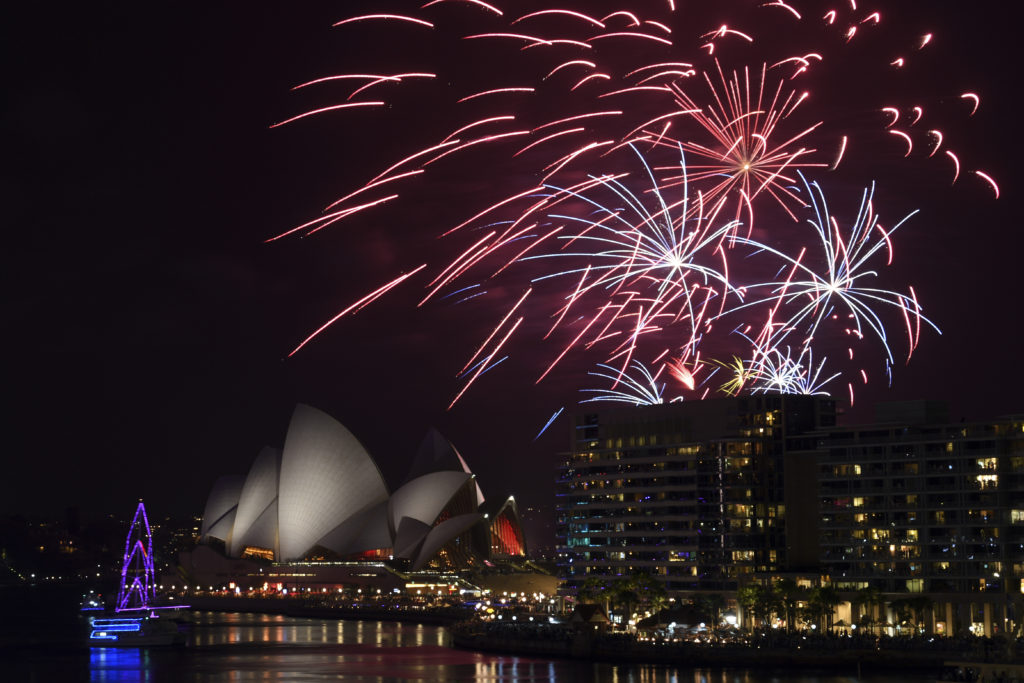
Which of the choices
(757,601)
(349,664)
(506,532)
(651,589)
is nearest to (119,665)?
(349,664)

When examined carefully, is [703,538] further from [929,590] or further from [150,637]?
[150,637]

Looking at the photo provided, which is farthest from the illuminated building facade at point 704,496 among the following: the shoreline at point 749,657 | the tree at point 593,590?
the shoreline at point 749,657

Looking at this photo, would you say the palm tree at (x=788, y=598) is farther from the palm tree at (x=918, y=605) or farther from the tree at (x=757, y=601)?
the palm tree at (x=918, y=605)

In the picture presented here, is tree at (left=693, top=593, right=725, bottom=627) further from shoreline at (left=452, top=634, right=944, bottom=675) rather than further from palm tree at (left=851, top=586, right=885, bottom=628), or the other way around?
palm tree at (left=851, top=586, right=885, bottom=628)

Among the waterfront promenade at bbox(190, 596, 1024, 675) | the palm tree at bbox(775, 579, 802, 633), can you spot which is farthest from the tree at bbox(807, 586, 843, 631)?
the waterfront promenade at bbox(190, 596, 1024, 675)

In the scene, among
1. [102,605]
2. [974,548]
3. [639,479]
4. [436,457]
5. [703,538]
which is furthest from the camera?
[436,457]

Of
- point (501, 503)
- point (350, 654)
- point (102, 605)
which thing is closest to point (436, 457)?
point (501, 503)
